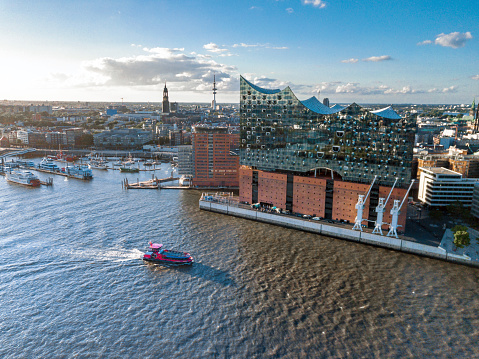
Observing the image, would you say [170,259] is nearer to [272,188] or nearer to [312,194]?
[272,188]

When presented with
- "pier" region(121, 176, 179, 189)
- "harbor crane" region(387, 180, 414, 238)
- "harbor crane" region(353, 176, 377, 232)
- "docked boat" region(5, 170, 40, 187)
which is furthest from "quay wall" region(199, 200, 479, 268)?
"docked boat" region(5, 170, 40, 187)

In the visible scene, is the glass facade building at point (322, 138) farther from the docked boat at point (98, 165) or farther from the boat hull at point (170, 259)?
the docked boat at point (98, 165)

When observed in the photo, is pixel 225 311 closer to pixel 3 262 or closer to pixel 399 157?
pixel 3 262

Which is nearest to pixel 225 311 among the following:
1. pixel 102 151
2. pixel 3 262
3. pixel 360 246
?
pixel 360 246

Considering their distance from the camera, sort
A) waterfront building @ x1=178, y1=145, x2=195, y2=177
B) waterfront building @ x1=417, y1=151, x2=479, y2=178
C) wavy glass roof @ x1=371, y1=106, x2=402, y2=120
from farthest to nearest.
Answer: waterfront building @ x1=178, y1=145, x2=195, y2=177 < waterfront building @ x1=417, y1=151, x2=479, y2=178 < wavy glass roof @ x1=371, y1=106, x2=402, y2=120

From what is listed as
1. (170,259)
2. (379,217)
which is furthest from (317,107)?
(170,259)

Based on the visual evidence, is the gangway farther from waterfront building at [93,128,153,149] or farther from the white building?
the white building

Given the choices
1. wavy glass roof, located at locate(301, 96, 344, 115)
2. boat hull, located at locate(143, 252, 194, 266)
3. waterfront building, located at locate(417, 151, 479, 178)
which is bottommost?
boat hull, located at locate(143, 252, 194, 266)

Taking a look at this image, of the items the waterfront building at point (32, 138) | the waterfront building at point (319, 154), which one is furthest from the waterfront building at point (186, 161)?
the waterfront building at point (32, 138)
